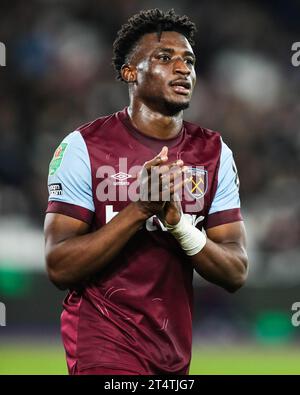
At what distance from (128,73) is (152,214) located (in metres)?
0.94

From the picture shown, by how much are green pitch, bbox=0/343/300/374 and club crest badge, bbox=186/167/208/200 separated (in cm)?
357

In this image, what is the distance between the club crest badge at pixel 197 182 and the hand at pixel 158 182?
1.44 ft

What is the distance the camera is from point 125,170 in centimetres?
367

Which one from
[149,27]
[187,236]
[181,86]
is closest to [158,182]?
[187,236]

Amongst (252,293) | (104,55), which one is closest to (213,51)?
(104,55)

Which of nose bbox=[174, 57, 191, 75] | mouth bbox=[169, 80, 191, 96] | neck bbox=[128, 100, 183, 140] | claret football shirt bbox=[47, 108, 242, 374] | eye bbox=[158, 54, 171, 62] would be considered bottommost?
claret football shirt bbox=[47, 108, 242, 374]

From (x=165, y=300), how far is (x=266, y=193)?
5.06 m

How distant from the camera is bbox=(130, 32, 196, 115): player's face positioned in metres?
3.66

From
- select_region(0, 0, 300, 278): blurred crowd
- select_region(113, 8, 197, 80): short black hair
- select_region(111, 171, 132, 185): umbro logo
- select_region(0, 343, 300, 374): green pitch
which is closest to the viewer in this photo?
select_region(111, 171, 132, 185): umbro logo

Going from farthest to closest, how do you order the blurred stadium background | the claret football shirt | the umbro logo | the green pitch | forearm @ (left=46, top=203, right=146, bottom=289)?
the blurred stadium background → the green pitch → the umbro logo → the claret football shirt → forearm @ (left=46, top=203, right=146, bottom=289)

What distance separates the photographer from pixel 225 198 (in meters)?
3.81

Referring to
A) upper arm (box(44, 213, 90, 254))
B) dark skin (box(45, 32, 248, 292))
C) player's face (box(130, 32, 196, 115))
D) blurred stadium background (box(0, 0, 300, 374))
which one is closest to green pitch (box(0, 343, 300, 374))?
blurred stadium background (box(0, 0, 300, 374))

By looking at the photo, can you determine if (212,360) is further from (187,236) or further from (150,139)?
(187,236)

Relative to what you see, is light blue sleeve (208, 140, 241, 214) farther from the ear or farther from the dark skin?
the ear
